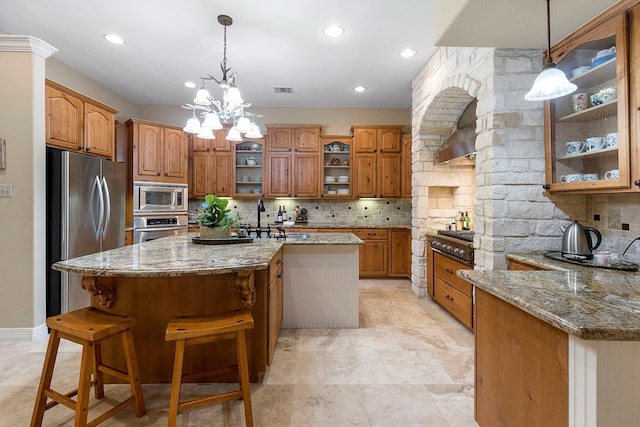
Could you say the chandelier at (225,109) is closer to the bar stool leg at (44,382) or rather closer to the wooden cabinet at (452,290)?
→ the bar stool leg at (44,382)

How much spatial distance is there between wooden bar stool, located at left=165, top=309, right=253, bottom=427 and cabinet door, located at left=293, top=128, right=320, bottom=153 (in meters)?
4.01

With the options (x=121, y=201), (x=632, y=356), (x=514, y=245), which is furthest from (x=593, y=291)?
(x=121, y=201)

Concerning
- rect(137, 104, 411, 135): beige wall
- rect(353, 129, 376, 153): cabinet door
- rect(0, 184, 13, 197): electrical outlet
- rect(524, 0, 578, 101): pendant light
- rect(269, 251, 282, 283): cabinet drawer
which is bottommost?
rect(269, 251, 282, 283): cabinet drawer

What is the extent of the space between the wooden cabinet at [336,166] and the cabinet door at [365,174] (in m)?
0.12

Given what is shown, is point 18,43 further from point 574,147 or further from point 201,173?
point 574,147

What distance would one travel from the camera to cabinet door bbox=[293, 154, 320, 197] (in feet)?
17.6

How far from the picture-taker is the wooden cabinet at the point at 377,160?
5312mm

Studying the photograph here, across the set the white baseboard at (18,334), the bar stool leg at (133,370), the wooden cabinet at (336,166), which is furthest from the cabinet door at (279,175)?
the bar stool leg at (133,370)

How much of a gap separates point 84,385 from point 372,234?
13.8ft

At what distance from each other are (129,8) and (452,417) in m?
4.02

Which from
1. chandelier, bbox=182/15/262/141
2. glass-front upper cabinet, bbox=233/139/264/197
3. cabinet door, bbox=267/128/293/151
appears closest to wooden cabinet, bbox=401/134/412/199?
cabinet door, bbox=267/128/293/151

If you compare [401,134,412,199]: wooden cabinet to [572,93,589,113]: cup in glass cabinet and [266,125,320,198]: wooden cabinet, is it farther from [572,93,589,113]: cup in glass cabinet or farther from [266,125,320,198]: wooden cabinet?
[572,93,589,113]: cup in glass cabinet

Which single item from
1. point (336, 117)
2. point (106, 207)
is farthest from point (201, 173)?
point (336, 117)

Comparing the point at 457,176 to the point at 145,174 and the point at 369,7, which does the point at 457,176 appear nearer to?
the point at 369,7
